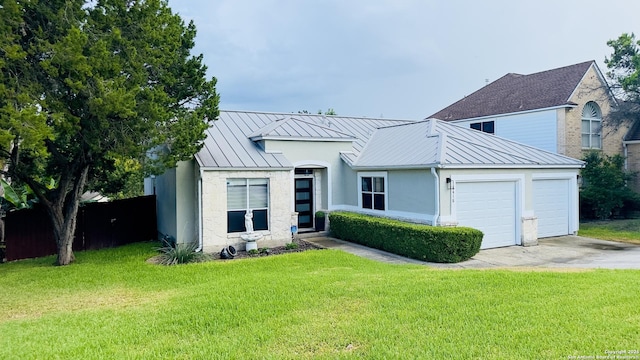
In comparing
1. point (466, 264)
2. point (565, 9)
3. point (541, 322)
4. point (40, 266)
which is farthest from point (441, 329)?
point (565, 9)

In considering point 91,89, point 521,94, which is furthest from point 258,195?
point 521,94

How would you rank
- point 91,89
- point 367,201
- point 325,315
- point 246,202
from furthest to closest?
point 367,201 → point 246,202 → point 91,89 → point 325,315

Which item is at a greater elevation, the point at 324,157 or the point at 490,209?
the point at 324,157

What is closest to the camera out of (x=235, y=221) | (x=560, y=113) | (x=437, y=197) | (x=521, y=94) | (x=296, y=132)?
(x=437, y=197)

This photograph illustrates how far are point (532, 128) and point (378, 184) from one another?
11.3 meters

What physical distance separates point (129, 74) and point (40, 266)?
628 cm

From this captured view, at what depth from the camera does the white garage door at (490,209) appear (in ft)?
44.2

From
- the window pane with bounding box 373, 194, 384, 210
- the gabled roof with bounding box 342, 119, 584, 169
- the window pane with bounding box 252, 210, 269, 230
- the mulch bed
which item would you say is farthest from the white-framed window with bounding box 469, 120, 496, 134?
the window pane with bounding box 252, 210, 269, 230

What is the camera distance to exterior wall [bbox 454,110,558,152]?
2117 centimetres

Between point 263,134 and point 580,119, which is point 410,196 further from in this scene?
point 580,119

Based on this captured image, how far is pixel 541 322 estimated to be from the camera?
5617 millimetres

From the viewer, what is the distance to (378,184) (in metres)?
15.9

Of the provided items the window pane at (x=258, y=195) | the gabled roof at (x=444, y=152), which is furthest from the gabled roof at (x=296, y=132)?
the window pane at (x=258, y=195)

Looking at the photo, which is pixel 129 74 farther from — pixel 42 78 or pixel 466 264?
pixel 466 264
